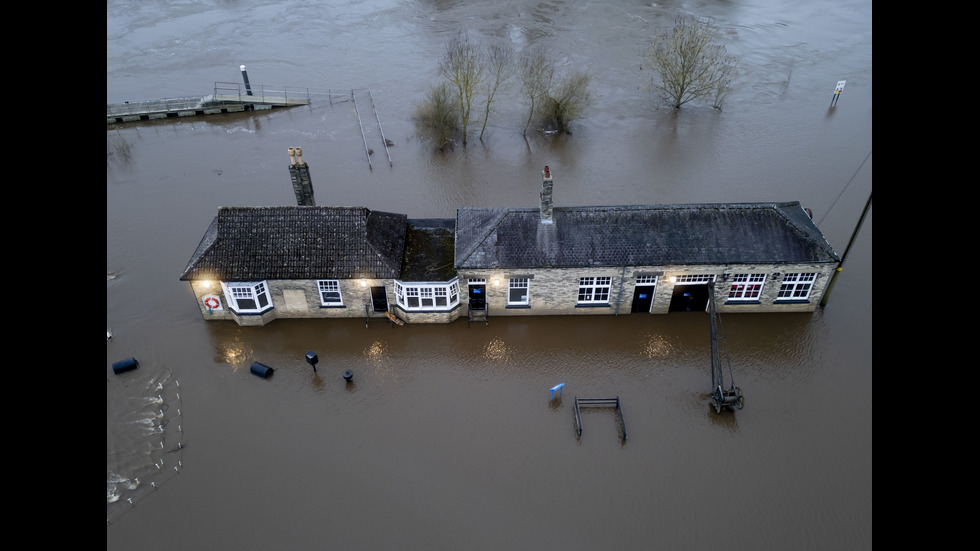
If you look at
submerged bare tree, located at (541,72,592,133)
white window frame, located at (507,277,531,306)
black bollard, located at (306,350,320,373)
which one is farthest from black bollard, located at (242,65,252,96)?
white window frame, located at (507,277,531,306)

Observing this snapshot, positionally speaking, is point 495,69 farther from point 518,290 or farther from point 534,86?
point 518,290

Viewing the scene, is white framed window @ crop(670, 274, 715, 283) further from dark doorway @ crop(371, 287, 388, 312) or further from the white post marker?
the white post marker

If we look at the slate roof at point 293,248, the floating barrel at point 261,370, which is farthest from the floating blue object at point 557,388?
the floating barrel at point 261,370

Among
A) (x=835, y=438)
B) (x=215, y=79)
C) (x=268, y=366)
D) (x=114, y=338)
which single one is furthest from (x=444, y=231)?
(x=215, y=79)

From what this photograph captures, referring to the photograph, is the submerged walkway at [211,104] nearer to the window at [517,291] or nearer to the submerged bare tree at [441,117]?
the submerged bare tree at [441,117]

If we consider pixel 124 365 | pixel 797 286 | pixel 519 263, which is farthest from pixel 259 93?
pixel 797 286

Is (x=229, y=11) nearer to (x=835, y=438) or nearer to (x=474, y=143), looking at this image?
(x=474, y=143)

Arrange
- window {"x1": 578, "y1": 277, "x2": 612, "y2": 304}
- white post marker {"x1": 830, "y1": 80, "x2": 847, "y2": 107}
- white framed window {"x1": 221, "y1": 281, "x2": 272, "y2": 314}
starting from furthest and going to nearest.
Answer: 1. white post marker {"x1": 830, "y1": 80, "x2": 847, "y2": 107}
2. window {"x1": 578, "y1": 277, "x2": 612, "y2": 304}
3. white framed window {"x1": 221, "y1": 281, "x2": 272, "y2": 314}
